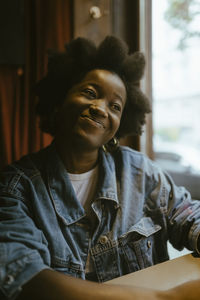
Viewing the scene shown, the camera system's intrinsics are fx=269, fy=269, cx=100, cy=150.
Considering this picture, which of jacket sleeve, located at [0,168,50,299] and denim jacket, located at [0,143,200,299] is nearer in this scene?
jacket sleeve, located at [0,168,50,299]

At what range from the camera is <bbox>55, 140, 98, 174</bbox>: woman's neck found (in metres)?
0.98

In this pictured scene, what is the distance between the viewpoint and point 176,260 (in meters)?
0.83

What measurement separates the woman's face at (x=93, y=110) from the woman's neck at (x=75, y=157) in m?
0.04

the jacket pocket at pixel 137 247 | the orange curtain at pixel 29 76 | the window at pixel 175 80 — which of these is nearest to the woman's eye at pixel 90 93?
the jacket pocket at pixel 137 247

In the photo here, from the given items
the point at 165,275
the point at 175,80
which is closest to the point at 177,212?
the point at 165,275

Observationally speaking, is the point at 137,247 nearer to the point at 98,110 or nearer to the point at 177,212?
the point at 177,212

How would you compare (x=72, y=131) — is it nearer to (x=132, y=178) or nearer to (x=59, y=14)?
(x=132, y=178)

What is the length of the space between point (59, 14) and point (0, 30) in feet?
1.22

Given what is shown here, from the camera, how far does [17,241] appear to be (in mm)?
688

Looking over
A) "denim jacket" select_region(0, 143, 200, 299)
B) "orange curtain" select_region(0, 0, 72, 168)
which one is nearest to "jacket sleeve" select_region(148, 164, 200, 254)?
"denim jacket" select_region(0, 143, 200, 299)

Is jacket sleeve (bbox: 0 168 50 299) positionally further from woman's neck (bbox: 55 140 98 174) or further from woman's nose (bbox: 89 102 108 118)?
woman's nose (bbox: 89 102 108 118)

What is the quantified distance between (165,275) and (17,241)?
1.36ft

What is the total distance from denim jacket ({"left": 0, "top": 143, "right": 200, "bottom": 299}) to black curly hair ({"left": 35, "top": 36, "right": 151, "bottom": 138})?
0.19 metres

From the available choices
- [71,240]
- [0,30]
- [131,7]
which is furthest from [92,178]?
[0,30]
